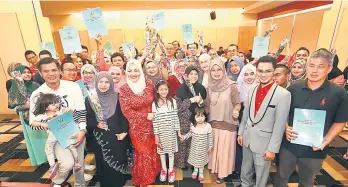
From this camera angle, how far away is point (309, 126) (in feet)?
5.40

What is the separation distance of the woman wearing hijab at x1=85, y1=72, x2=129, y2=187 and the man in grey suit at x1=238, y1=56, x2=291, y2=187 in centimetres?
142

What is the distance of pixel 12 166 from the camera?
10.1 feet

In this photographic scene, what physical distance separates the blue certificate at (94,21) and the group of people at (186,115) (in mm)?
160

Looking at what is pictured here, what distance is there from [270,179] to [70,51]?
3366mm

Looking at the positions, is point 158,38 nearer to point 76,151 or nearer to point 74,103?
point 74,103

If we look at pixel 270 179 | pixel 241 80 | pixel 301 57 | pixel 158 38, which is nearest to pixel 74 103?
pixel 158 38

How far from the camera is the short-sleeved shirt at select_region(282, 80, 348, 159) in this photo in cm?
159

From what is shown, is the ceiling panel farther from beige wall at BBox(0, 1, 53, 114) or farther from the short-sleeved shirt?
the short-sleeved shirt

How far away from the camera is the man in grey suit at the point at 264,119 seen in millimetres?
1751

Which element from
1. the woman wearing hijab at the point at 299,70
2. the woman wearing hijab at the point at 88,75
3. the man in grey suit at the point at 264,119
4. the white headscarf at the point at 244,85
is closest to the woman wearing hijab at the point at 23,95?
the woman wearing hijab at the point at 88,75

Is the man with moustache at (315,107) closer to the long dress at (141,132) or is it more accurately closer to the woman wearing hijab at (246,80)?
the woman wearing hijab at (246,80)

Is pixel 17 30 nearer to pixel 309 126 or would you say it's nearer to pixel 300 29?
pixel 309 126

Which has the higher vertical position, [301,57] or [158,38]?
[158,38]

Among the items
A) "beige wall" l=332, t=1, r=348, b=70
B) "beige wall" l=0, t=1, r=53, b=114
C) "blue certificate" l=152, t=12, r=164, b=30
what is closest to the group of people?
"blue certificate" l=152, t=12, r=164, b=30
